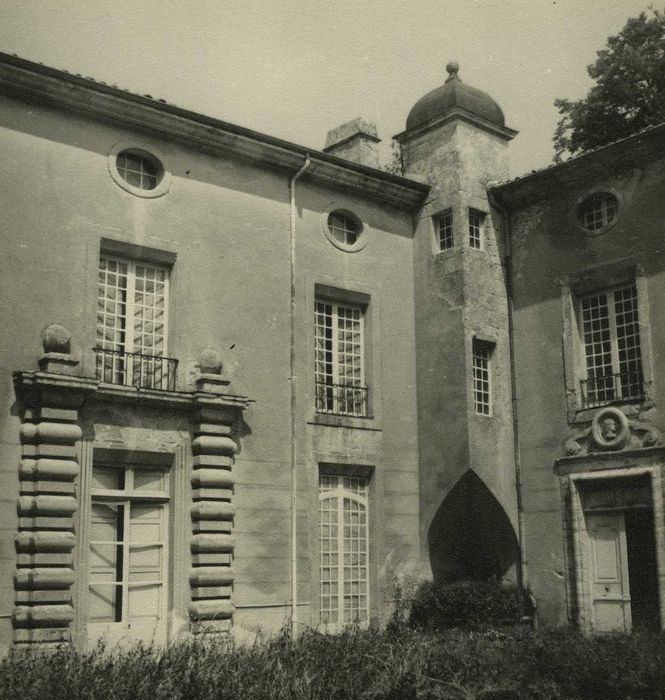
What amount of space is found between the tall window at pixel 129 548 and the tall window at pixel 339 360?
329cm

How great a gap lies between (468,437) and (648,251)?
3868mm

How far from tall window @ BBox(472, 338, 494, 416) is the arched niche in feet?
4.18

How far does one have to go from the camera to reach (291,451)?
14.8 metres

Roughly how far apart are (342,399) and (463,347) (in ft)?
6.82

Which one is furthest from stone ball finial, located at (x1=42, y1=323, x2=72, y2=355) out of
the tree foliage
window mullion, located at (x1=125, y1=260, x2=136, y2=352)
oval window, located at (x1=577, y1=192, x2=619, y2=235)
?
the tree foliage

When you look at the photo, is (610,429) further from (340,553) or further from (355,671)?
(355,671)

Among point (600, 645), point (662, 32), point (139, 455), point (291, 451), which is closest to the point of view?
point (600, 645)

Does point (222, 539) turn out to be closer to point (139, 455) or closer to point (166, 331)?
point (139, 455)

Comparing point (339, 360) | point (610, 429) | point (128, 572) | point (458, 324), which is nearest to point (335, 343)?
point (339, 360)

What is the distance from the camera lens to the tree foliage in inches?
837

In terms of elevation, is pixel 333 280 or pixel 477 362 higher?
pixel 333 280

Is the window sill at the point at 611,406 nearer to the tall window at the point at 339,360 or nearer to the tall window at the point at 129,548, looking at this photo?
the tall window at the point at 339,360

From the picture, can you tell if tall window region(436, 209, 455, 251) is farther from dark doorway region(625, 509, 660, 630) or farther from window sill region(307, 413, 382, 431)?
dark doorway region(625, 509, 660, 630)

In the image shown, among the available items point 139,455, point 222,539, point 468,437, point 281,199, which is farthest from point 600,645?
point 281,199
